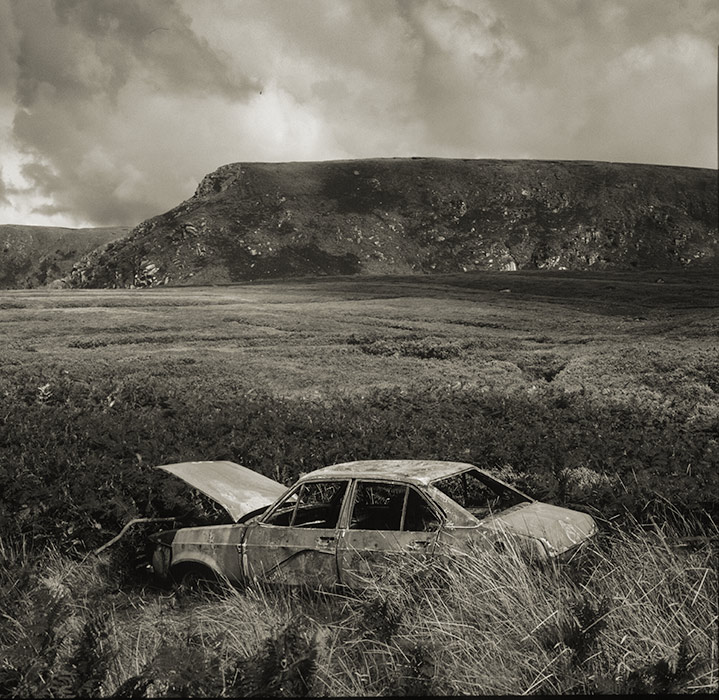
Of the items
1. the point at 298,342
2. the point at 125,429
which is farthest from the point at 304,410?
the point at 298,342

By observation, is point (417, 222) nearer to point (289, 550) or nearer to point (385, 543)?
point (289, 550)

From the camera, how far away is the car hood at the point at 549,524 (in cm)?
752

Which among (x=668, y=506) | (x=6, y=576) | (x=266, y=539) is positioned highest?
(x=668, y=506)

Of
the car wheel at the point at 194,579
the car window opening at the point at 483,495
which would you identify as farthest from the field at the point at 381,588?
the car window opening at the point at 483,495

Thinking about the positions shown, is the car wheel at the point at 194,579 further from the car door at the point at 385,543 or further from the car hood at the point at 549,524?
the car hood at the point at 549,524

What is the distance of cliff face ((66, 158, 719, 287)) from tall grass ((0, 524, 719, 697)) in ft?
413

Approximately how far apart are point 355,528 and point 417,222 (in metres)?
150

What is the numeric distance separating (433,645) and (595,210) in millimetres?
162376

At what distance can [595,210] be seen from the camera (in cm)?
15825

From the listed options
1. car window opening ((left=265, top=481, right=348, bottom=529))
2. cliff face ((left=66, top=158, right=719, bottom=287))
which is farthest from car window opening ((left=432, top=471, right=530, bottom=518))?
cliff face ((left=66, top=158, right=719, bottom=287))

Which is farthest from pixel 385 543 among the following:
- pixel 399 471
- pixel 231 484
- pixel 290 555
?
pixel 231 484

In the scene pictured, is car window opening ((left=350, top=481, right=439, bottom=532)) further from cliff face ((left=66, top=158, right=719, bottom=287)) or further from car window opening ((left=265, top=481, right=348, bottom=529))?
cliff face ((left=66, top=158, right=719, bottom=287))

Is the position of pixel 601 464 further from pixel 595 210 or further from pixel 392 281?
pixel 595 210

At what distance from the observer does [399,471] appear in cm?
856
